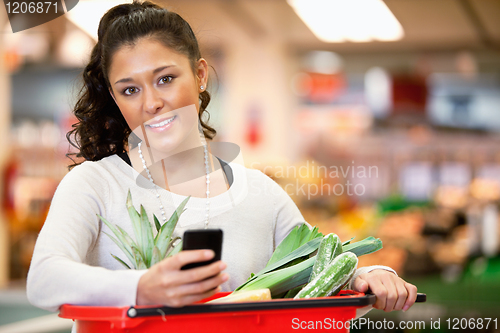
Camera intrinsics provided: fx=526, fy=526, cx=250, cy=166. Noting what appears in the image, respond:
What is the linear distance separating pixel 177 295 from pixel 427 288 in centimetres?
328

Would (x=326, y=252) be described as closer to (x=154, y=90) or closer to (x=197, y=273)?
(x=197, y=273)

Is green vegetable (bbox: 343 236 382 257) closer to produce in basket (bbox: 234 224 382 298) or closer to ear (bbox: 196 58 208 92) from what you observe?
produce in basket (bbox: 234 224 382 298)

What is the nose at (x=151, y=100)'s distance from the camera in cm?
111

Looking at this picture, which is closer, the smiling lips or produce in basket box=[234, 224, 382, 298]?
produce in basket box=[234, 224, 382, 298]

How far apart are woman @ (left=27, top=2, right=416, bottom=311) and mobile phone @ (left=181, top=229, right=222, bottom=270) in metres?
0.10

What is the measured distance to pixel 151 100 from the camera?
1.11 metres

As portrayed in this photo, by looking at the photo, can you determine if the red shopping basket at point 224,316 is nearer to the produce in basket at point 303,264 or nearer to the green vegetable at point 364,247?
the produce in basket at point 303,264

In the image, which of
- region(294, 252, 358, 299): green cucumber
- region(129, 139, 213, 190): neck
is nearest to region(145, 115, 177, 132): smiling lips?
region(129, 139, 213, 190): neck

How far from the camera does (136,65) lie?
1.12 m

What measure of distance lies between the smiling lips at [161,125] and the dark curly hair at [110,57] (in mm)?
172

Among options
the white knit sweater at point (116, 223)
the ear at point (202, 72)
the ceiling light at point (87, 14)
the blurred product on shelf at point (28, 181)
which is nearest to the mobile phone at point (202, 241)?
the white knit sweater at point (116, 223)

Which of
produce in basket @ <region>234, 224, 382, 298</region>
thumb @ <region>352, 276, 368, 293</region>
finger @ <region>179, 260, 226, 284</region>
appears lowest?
thumb @ <region>352, 276, 368, 293</region>

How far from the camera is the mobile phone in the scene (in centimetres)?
74

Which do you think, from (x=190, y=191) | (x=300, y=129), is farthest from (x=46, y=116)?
(x=190, y=191)
